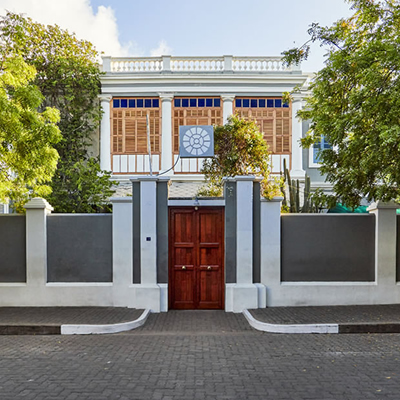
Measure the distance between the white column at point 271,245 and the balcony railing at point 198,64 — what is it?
8.63m

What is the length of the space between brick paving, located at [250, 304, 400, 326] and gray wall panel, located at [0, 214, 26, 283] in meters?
5.29

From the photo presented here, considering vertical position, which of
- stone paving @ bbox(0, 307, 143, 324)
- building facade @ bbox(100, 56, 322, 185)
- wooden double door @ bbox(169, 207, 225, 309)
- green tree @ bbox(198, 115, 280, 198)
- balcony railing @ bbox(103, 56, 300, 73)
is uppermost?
balcony railing @ bbox(103, 56, 300, 73)

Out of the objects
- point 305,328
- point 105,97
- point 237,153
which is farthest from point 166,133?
point 305,328

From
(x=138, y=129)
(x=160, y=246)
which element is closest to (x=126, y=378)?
(x=160, y=246)

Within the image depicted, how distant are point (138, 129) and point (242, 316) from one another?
9527mm

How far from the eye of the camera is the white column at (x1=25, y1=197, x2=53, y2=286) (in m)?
10.0

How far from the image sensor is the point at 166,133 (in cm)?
1672

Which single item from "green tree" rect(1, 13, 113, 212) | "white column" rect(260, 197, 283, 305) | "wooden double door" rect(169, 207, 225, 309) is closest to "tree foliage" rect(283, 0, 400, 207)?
"white column" rect(260, 197, 283, 305)

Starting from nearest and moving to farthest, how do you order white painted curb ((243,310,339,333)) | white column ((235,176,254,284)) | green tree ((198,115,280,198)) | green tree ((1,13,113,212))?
white painted curb ((243,310,339,333)), white column ((235,176,254,284)), green tree ((198,115,280,198)), green tree ((1,13,113,212))

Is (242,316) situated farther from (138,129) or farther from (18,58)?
(138,129)

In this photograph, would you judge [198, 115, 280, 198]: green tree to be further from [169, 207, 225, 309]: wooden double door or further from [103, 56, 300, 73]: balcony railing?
[103, 56, 300, 73]: balcony railing

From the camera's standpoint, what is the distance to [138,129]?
16812mm

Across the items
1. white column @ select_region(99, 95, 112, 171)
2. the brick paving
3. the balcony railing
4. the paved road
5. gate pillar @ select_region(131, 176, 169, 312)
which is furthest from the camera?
the balcony railing

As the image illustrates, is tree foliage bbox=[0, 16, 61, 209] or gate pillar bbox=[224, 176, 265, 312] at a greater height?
tree foliage bbox=[0, 16, 61, 209]
